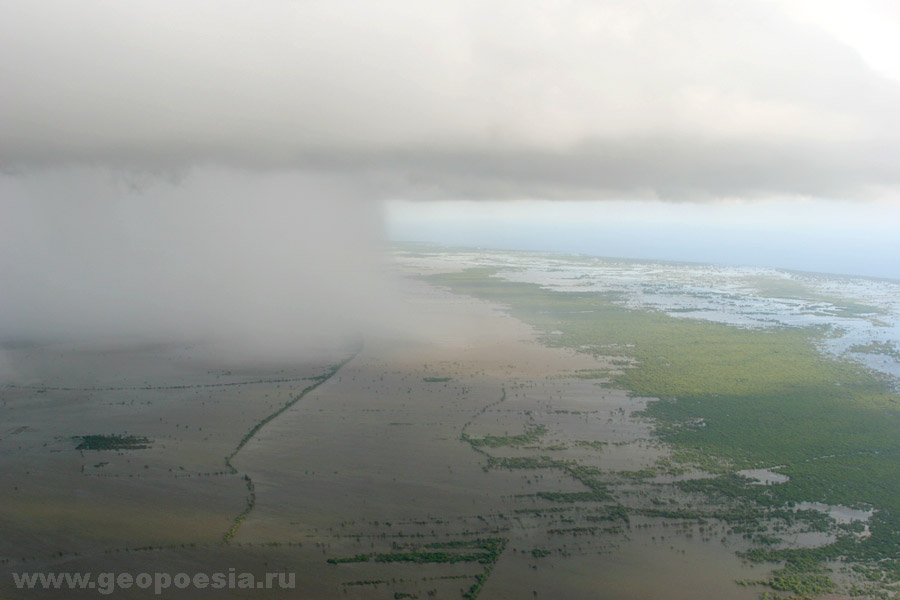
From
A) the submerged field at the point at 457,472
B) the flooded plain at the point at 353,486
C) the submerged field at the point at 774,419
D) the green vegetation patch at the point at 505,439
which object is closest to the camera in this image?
the flooded plain at the point at 353,486

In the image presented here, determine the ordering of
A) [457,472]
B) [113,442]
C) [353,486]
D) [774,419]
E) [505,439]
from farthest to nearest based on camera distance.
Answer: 1. [774,419]
2. [505,439]
3. [113,442]
4. [457,472]
5. [353,486]

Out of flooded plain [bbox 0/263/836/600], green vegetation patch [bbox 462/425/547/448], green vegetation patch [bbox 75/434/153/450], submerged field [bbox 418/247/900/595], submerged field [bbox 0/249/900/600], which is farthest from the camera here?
green vegetation patch [bbox 462/425/547/448]

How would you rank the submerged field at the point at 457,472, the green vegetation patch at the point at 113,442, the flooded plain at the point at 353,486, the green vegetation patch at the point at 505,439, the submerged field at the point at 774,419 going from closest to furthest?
1. the flooded plain at the point at 353,486
2. the submerged field at the point at 457,472
3. the submerged field at the point at 774,419
4. the green vegetation patch at the point at 113,442
5. the green vegetation patch at the point at 505,439

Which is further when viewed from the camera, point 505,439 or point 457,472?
point 505,439

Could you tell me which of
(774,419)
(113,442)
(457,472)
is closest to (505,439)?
(457,472)

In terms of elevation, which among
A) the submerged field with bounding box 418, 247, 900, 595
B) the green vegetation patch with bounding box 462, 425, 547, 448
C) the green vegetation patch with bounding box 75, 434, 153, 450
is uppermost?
the submerged field with bounding box 418, 247, 900, 595

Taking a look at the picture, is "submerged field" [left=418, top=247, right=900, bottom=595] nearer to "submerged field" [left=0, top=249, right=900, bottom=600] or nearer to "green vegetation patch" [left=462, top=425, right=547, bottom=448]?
"submerged field" [left=0, top=249, right=900, bottom=600]

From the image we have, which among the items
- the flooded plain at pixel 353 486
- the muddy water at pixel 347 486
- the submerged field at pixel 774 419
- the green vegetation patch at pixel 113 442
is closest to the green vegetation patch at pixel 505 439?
the flooded plain at pixel 353 486

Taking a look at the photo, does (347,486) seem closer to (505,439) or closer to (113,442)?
(505,439)

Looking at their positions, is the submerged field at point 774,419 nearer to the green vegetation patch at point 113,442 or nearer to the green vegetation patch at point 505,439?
the green vegetation patch at point 505,439

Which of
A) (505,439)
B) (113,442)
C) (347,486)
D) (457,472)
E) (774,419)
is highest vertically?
(774,419)

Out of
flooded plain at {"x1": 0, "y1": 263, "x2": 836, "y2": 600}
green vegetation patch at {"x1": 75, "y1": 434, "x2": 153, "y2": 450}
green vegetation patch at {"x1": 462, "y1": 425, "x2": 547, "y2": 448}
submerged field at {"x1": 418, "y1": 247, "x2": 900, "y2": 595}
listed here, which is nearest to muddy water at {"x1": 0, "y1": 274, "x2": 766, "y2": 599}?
flooded plain at {"x1": 0, "y1": 263, "x2": 836, "y2": 600}
